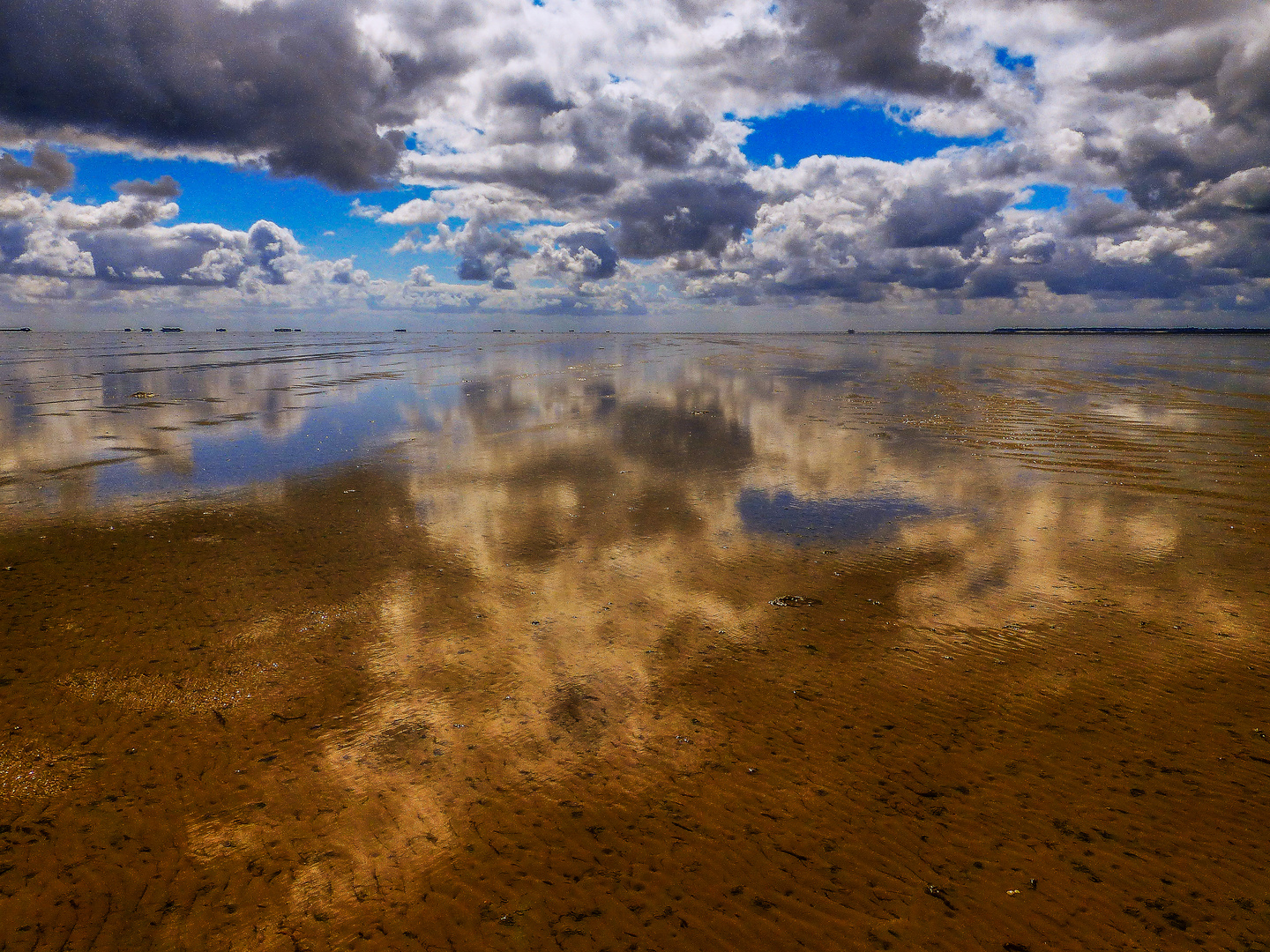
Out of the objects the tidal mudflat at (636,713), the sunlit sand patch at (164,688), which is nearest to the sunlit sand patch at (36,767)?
the tidal mudflat at (636,713)

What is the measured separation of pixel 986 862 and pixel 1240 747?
2388 millimetres

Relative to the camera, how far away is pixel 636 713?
491 centimetres

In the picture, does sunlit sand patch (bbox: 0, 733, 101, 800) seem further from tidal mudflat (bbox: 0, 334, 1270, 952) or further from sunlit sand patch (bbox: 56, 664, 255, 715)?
sunlit sand patch (bbox: 56, 664, 255, 715)

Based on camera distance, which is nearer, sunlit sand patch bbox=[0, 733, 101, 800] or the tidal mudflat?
the tidal mudflat

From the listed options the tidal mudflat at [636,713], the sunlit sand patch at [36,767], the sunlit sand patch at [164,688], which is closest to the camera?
the tidal mudflat at [636,713]

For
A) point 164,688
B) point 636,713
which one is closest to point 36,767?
point 164,688

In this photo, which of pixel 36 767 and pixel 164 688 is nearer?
pixel 36 767

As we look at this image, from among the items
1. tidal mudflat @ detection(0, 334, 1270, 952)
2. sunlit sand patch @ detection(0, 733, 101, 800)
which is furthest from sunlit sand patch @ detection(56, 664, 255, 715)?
sunlit sand patch @ detection(0, 733, 101, 800)

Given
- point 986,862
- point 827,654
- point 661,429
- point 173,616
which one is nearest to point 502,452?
point 661,429

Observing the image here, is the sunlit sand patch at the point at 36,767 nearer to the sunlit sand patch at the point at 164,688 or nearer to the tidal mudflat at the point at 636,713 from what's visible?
the tidal mudflat at the point at 636,713

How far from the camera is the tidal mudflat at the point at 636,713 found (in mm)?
3367

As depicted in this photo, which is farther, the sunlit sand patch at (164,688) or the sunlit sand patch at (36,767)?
the sunlit sand patch at (164,688)

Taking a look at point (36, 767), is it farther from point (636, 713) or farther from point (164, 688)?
point (636, 713)

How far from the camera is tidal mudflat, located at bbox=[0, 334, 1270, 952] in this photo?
337 centimetres
